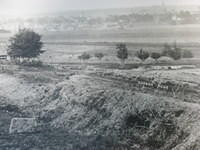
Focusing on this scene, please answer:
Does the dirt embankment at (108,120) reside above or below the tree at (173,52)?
below

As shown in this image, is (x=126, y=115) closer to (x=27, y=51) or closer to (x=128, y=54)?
(x=128, y=54)

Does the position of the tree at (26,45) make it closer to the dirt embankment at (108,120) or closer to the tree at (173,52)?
the dirt embankment at (108,120)

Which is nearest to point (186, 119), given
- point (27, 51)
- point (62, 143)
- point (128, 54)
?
point (62, 143)

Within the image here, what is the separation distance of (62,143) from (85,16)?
6433cm

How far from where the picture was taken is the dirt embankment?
29.8 meters

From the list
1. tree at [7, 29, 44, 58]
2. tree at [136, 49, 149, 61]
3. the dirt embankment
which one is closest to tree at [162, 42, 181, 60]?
tree at [136, 49, 149, 61]

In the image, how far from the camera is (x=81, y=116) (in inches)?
1500

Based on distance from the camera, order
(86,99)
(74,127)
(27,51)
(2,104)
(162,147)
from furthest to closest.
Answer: (27,51) → (2,104) → (86,99) → (74,127) → (162,147)

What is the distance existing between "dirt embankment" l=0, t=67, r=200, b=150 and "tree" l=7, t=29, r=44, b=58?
22.9 meters

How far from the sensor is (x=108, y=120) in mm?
35188

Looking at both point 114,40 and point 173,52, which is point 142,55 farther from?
point 114,40

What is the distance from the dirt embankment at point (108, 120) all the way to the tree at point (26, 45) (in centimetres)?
2287

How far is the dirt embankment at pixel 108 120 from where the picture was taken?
97.8 feet

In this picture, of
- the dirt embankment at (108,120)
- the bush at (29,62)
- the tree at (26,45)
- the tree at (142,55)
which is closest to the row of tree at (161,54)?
the tree at (142,55)
